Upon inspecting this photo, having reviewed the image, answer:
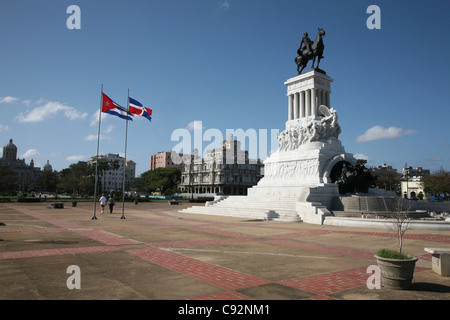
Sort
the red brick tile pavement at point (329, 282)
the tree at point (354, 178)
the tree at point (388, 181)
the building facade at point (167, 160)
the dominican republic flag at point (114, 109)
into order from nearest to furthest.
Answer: the red brick tile pavement at point (329, 282) → the dominican republic flag at point (114, 109) → the tree at point (354, 178) → the tree at point (388, 181) → the building facade at point (167, 160)

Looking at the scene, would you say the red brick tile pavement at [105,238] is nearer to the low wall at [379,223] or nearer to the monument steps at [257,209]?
the monument steps at [257,209]

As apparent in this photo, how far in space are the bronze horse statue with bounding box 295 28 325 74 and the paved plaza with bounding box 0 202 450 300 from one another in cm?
2708

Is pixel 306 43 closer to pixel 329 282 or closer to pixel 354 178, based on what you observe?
pixel 354 178

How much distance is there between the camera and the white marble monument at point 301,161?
2622 cm

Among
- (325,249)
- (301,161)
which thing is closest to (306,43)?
(301,161)

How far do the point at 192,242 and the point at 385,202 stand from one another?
17.3 m

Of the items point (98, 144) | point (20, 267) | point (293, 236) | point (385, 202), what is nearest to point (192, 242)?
point (293, 236)

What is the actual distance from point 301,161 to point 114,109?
17.9 meters

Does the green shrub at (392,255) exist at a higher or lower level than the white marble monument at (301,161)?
lower

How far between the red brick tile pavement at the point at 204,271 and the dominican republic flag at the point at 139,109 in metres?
16.6

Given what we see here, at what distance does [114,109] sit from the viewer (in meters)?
23.2

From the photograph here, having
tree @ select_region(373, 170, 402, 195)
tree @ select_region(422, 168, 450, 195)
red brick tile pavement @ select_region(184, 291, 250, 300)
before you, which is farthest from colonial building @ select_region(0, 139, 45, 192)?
red brick tile pavement @ select_region(184, 291, 250, 300)

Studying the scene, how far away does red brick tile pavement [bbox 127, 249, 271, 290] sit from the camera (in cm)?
671

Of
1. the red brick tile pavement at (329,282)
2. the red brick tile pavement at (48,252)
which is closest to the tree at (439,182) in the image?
the red brick tile pavement at (329,282)
